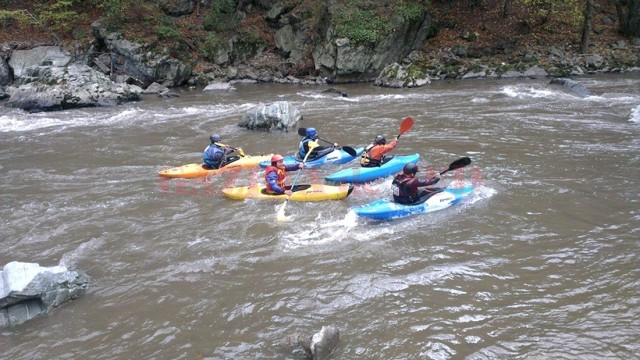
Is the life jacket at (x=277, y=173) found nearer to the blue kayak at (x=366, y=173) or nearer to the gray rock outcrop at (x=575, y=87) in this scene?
the blue kayak at (x=366, y=173)

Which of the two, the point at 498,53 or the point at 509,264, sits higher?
the point at 498,53

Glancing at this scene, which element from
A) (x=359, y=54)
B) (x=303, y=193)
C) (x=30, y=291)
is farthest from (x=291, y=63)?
(x=30, y=291)

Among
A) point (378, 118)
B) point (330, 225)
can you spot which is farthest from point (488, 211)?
point (378, 118)

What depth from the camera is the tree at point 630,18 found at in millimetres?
18219

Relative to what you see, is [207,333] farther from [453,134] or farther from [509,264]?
[453,134]

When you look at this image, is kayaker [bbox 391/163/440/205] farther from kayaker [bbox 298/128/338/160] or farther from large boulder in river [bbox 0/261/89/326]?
large boulder in river [bbox 0/261/89/326]

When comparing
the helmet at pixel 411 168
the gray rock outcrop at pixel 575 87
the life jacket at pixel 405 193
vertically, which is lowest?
the life jacket at pixel 405 193

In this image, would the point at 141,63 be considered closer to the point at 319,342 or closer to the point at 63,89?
the point at 63,89

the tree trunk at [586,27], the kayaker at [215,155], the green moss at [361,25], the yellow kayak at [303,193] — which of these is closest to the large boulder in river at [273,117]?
the kayaker at [215,155]

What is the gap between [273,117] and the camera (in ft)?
39.5

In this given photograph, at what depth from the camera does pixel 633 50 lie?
17.8 meters

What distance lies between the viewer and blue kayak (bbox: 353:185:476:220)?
638 cm

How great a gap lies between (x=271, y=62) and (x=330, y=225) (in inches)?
608

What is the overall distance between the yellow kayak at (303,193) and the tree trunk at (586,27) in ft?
48.6
